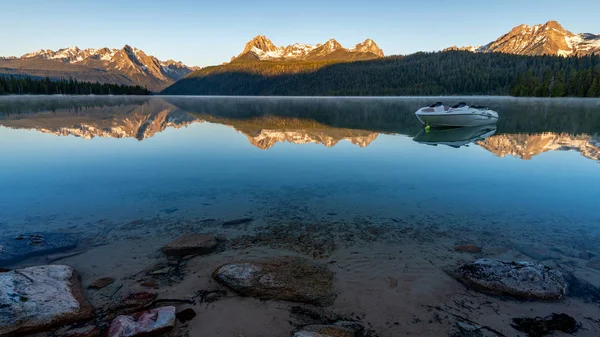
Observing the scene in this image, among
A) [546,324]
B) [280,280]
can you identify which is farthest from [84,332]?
[546,324]

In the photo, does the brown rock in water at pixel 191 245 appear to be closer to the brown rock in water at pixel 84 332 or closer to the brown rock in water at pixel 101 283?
the brown rock in water at pixel 101 283

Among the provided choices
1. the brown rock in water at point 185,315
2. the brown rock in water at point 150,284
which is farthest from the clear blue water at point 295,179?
the brown rock in water at point 185,315

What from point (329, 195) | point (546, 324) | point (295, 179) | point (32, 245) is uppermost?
point (295, 179)

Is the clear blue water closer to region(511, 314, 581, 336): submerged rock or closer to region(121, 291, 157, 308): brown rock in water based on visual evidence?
region(121, 291, 157, 308): brown rock in water

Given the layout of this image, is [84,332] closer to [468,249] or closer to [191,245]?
[191,245]

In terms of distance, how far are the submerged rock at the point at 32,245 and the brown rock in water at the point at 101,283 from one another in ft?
7.45

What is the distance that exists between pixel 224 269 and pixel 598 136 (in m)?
36.8

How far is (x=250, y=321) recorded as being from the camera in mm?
5914

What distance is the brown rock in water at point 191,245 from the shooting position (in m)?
8.45

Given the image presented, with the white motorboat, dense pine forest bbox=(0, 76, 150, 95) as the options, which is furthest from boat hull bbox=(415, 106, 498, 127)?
dense pine forest bbox=(0, 76, 150, 95)

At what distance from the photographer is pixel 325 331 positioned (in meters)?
5.54

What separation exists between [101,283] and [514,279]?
29.8ft

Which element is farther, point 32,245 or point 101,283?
point 32,245

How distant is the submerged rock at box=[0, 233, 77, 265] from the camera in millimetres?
8062
